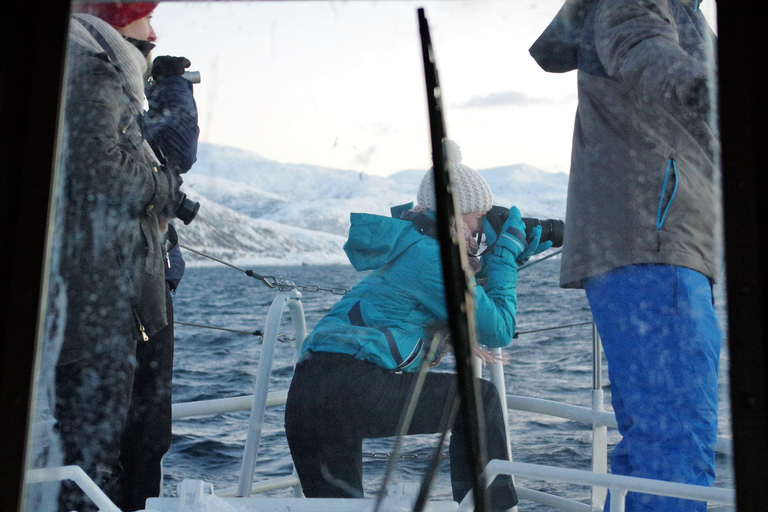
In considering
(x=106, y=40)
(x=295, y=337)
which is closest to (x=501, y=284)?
(x=295, y=337)

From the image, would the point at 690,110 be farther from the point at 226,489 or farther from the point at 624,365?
the point at 226,489

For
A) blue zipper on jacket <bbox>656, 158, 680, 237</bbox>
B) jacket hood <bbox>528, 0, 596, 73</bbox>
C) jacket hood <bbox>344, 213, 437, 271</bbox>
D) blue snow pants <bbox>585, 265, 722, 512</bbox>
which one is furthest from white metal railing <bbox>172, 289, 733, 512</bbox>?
jacket hood <bbox>528, 0, 596, 73</bbox>

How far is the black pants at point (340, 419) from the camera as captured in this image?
4.17 ft

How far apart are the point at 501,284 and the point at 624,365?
0.35 meters

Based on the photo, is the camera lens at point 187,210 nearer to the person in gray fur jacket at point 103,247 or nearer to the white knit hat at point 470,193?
the person in gray fur jacket at point 103,247

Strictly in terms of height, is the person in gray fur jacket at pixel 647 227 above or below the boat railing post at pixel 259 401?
above

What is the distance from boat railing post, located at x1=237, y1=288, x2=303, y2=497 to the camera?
5.33 feet

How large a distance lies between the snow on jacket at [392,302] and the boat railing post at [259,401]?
31cm

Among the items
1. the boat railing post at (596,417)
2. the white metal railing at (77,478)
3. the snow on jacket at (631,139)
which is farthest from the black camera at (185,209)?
the boat railing post at (596,417)

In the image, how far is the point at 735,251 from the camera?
57 cm

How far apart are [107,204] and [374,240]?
0.50 metres

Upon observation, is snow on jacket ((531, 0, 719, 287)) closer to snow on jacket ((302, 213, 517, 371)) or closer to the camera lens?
snow on jacket ((302, 213, 517, 371))

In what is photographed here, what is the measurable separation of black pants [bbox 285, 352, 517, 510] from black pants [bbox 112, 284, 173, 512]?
0.30 m

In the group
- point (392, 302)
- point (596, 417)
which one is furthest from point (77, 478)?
point (596, 417)
